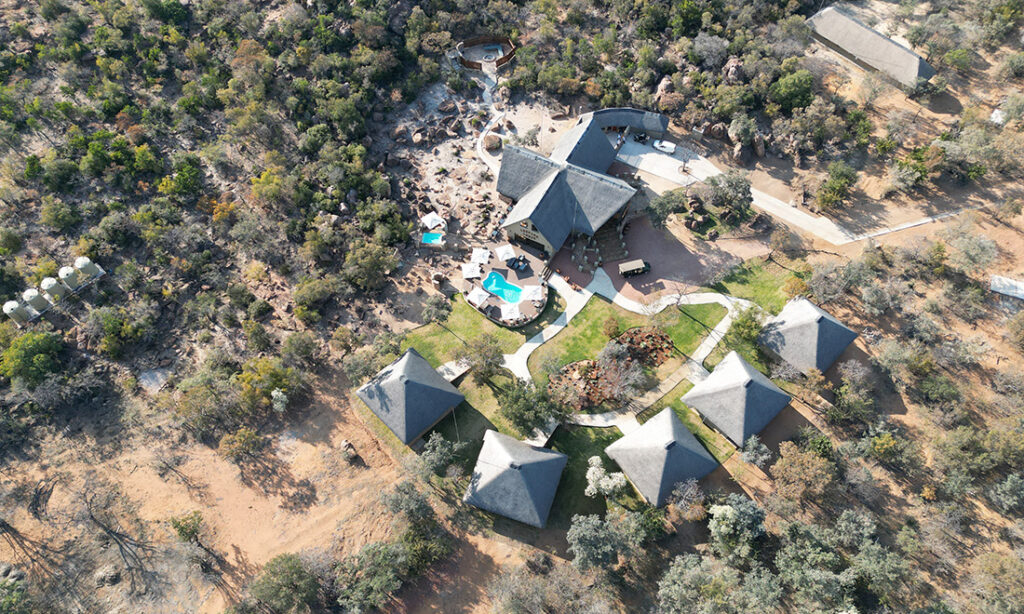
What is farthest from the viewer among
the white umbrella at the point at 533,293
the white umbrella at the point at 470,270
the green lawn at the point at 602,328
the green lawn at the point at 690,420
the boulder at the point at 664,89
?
the boulder at the point at 664,89

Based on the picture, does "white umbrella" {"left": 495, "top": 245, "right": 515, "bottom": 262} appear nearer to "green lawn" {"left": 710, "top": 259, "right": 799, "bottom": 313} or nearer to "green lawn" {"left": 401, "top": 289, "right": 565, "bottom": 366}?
"green lawn" {"left": 401, "top": 289, "right": 565, "bottom": 366}

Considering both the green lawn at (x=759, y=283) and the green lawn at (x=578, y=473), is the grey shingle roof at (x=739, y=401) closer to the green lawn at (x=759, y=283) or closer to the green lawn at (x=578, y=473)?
the green lawn at (x=578, y=473)

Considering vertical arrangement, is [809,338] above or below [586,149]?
below

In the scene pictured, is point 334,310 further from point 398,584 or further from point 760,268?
point 760,268

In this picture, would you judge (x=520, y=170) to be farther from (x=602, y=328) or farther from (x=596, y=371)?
(x=596, y=371)

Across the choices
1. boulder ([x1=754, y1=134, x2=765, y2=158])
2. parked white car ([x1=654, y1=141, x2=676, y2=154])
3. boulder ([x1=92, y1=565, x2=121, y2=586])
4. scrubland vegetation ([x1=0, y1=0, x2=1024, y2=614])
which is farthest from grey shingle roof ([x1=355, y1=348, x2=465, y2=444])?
boulder ([x1=754, y1=134, x2=765, y2=158])

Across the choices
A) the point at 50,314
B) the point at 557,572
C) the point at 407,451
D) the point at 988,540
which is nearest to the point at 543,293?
the point at 407,451

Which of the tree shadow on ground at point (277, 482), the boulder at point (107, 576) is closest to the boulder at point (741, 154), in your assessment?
the tree shadow on ground at point (277, 482)

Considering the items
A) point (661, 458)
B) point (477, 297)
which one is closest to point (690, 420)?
point (661, 458)
